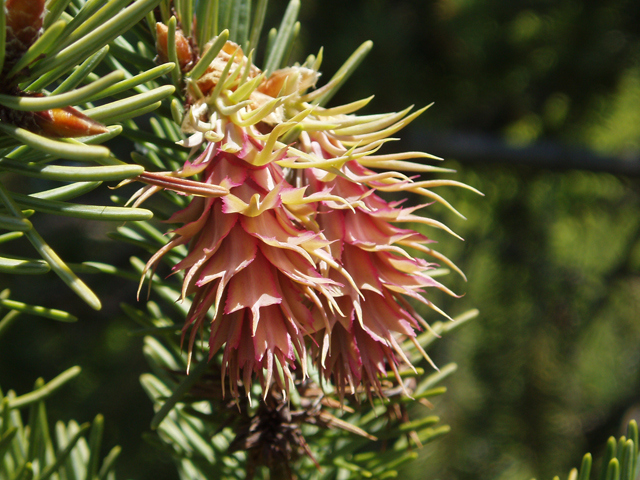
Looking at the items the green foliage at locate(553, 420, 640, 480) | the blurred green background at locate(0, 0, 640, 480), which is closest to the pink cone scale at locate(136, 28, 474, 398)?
the green foliage at locate(553, 420, 640, 480)

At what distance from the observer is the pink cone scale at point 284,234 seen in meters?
0.27

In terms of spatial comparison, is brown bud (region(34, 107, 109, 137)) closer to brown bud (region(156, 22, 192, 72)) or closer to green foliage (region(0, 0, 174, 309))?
green foliage (region(0, 0, 174, 309))

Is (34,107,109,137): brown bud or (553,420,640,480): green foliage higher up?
(34,107,109,137): brown bud

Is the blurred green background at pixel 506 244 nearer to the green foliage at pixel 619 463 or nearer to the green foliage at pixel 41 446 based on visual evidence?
the green foliage at pixel 41 446

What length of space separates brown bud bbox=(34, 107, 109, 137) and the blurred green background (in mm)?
750

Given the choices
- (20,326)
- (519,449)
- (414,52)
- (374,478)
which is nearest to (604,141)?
(414,52)

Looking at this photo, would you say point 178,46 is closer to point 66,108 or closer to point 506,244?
point 66,108

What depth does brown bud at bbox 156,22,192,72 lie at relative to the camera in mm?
317

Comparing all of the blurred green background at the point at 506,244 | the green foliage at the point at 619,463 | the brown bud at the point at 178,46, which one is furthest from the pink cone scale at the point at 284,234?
the blurred green background at the point at 506,244

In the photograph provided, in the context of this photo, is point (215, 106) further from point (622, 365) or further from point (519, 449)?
point (622, 365)

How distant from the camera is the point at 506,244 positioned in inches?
44.8

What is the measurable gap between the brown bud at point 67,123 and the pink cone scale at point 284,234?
4cm

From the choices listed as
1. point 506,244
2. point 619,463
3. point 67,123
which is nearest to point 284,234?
point 67,123

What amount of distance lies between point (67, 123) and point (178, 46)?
12 cm
